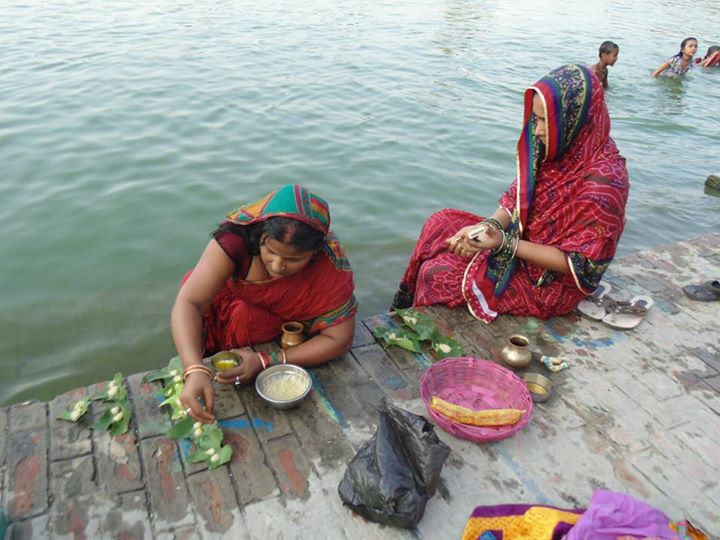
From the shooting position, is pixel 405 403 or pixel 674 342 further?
pixel 674 342

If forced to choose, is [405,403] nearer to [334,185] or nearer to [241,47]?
[334,185]

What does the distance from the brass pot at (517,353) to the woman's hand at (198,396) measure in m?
1.51

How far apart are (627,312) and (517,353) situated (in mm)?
936

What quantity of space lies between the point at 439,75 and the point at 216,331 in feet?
28.0

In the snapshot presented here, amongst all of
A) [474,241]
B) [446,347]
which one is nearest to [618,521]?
[446,347]

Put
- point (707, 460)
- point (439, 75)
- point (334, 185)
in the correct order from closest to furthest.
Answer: point (707, 460) < point (334, 185) < point (439, 75)

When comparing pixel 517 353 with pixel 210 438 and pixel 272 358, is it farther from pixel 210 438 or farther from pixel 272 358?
pixel 210 438

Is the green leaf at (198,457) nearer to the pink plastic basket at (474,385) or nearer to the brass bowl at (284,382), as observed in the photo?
the brass bowl at (284,382)

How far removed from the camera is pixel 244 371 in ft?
8.23

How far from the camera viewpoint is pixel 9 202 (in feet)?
17.2

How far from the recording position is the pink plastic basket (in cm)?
260

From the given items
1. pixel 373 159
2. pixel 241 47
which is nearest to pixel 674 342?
pixel 373 159

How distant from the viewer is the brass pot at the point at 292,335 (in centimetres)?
278

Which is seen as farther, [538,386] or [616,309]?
[616,309]
